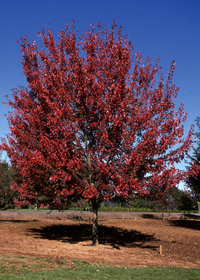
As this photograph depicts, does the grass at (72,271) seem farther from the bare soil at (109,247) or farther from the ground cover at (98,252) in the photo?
the bare soil at (109,247)

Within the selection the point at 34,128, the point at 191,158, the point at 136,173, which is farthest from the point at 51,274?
the point at 191,158

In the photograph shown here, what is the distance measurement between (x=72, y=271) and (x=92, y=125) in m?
6.20

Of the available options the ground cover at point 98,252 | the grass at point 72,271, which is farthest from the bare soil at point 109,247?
the grass at point 72,271

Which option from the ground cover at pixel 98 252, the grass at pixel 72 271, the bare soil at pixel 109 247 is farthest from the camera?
the bare soil at pixel 109 247

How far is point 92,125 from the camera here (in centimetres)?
1210

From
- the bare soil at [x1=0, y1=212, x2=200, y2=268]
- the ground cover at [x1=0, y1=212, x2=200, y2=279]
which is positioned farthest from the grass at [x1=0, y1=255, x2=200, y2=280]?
the bare soil at [x1=0, y1=212, x2=200, y2=268]

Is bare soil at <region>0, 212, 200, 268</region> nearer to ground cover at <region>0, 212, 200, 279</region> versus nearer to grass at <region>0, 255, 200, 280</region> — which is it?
ground cover at <region>0, 212, 200, 279</region>

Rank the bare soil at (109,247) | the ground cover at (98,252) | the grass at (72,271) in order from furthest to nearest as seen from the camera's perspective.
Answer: the bare soil at (109,247) < the ground cover at (98,252) < the grass at (72,271)

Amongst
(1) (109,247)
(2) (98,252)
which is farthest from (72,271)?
(1) (109,247)

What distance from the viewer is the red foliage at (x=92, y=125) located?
36.1 feet

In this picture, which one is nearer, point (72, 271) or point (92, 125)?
point (72, 271)

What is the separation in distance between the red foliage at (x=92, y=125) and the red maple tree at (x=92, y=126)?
0.04 meters

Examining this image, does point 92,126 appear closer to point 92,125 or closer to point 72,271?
point 92,125

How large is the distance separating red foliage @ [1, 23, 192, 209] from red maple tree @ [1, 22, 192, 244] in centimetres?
4
